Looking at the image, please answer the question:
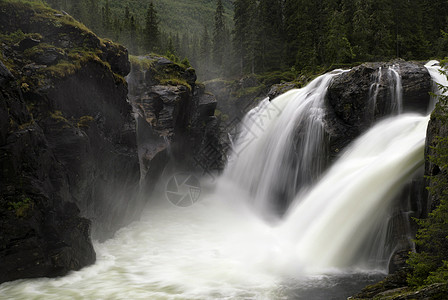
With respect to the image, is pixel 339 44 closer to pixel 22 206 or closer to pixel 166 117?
pixel 166 117

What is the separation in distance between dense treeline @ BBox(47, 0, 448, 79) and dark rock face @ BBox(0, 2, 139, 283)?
2434cm

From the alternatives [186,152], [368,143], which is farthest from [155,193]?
[368,143]

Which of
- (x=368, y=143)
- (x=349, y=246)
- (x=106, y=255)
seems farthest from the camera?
(x=368, y=143)

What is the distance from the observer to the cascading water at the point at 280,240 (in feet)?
29.5

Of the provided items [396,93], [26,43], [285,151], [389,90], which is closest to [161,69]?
[285,151]

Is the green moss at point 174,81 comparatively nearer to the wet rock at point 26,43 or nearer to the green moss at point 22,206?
the wet rock at point 26,43

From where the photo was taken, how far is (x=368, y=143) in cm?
1386

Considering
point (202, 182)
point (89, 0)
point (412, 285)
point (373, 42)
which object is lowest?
point (202, 182)

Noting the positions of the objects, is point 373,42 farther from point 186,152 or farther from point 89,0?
point 89,0

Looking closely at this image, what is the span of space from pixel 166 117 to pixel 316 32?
32.0m

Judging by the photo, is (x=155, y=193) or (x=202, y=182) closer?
(x=155, y=193)

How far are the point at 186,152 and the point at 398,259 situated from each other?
15.5 m

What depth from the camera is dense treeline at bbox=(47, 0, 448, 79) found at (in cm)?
3559

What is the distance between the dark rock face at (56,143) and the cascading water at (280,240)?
3.40 feet
